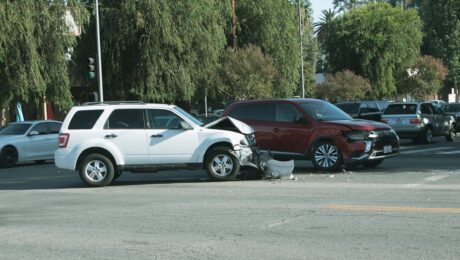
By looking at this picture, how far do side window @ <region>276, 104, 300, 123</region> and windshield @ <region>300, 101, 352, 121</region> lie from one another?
25 cm

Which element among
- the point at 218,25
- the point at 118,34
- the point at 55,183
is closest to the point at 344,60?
the point at 218,25

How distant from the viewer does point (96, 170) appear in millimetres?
14180

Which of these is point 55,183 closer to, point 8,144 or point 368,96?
point 8,144

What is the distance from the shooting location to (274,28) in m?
45.8

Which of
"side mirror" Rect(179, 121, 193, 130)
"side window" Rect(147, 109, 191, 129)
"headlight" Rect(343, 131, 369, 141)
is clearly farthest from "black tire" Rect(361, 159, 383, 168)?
"side window" Rect(147, 109, 191, 129)

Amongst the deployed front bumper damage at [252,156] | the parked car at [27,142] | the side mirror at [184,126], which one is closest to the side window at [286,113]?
the deployed front bumper damage at [252,156]

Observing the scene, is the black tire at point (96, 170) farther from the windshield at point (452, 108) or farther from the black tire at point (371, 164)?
the windshield at point (452, 108)

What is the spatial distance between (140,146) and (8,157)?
917 centimetres

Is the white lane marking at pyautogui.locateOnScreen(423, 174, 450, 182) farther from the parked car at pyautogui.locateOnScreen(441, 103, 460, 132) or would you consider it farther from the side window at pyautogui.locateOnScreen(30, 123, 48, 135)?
the parked car at pyautogui.locateOnScreen(441, 103, 460, 132)

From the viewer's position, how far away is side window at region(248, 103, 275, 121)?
1638 centimetres

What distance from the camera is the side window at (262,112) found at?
53.7 feet

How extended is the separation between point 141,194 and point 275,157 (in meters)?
4.61

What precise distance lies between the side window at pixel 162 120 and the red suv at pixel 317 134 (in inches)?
110

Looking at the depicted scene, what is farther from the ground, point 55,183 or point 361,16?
point 361,16
